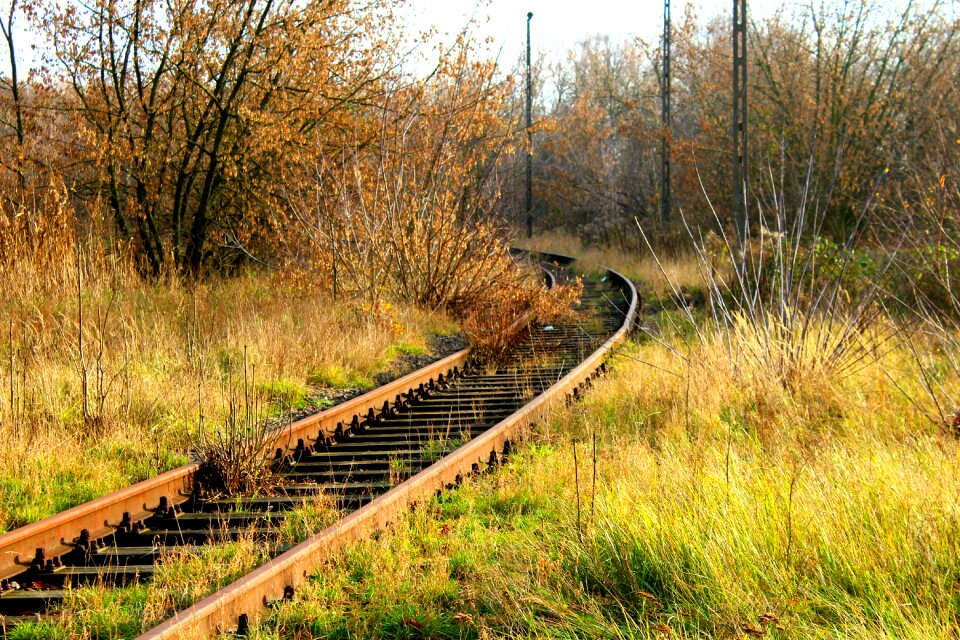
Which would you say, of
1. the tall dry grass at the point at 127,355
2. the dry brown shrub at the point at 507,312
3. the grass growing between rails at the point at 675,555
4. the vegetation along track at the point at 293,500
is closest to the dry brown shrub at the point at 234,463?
the vegetation along track at the point at 293,500

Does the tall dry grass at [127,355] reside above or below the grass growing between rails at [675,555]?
above

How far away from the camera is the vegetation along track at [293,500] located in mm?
4168

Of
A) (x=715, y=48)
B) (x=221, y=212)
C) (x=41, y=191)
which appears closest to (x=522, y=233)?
(x=715, y=48)

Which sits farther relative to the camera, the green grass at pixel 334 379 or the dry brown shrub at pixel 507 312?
the dry brown shrub at pixel 507 312

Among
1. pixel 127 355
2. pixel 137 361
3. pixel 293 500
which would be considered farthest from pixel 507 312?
pixel 293 500

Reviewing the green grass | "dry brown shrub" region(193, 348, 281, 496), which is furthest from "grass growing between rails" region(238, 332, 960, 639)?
the green grass

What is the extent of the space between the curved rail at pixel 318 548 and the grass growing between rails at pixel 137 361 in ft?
5.21

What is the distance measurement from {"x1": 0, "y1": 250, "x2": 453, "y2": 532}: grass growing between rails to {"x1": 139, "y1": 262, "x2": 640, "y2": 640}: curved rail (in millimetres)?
1589

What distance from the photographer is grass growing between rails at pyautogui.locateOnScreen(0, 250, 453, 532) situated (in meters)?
5.93

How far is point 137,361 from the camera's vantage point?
26.8 feet

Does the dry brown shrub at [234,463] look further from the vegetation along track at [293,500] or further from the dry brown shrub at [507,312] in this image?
the dry brown shrub at [507,312]

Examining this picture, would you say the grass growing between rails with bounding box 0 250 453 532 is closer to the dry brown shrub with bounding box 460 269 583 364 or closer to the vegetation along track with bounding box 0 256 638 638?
the vegetation along track with bounding box 0 256 638 638

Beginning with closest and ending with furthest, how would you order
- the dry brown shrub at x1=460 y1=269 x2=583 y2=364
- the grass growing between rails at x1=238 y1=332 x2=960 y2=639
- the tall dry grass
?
the grass growing between rails at x1=238 y1=332 x2=960 y2=639, the tall dry grass, the dry brown shrub at x1=460 y1=269 x2=583 y2=364

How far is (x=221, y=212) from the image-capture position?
16.1 metres
